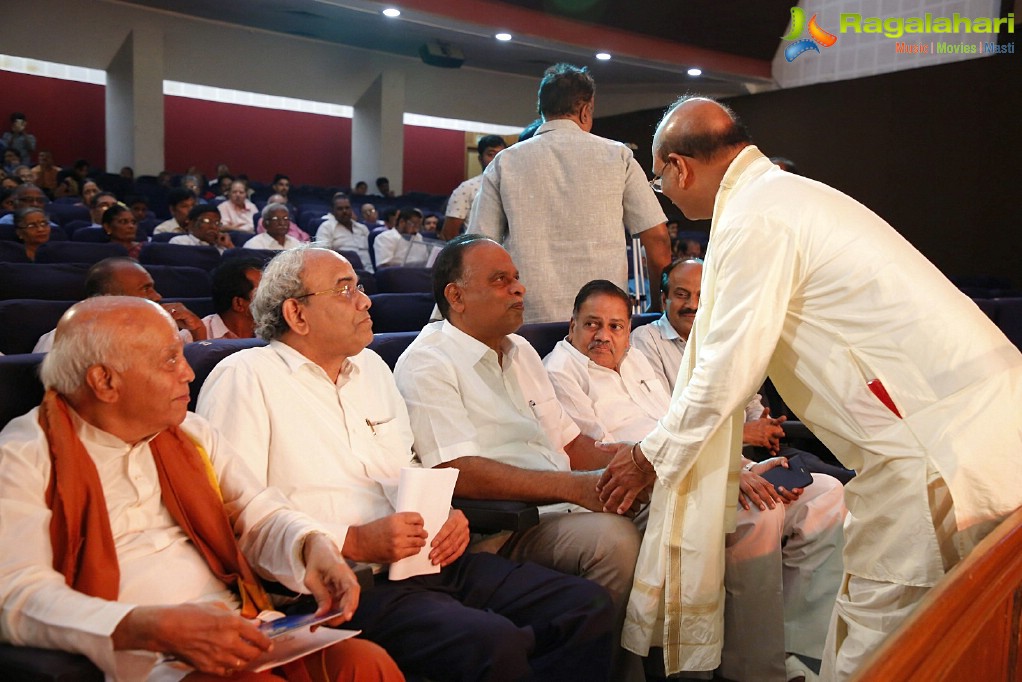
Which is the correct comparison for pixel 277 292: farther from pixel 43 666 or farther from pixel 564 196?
pixel 564 196

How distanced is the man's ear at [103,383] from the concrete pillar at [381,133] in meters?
12.5

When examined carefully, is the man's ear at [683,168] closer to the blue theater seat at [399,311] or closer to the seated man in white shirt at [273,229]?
the blue theater seat at [399,311]

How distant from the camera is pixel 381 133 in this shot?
1362cm

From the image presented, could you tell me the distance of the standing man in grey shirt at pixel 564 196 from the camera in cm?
300

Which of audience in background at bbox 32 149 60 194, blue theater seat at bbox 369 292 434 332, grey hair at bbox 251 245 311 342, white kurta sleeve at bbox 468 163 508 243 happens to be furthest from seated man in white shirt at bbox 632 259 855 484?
audience in background at bbox 32 149 60 194

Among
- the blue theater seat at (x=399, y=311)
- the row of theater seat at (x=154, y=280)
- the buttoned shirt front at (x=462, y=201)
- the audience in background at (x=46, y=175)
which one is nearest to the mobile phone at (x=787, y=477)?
the blue theater seat at (x=399, y=311)

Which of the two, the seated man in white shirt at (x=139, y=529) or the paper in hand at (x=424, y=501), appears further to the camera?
the paper in hand at (x=424, y=501)

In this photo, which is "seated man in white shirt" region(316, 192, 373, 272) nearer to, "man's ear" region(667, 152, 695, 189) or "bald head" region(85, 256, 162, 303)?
"bald head" region(85, 256, 162, 303)

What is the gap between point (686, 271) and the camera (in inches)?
118

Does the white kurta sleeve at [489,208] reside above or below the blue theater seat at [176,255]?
above

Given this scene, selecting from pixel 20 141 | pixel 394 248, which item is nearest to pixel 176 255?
Answer: pixel 394 248

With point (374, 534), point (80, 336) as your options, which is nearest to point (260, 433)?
point (374, 534)

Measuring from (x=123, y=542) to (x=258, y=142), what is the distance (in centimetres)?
1339

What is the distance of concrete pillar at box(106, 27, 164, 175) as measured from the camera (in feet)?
37.6
